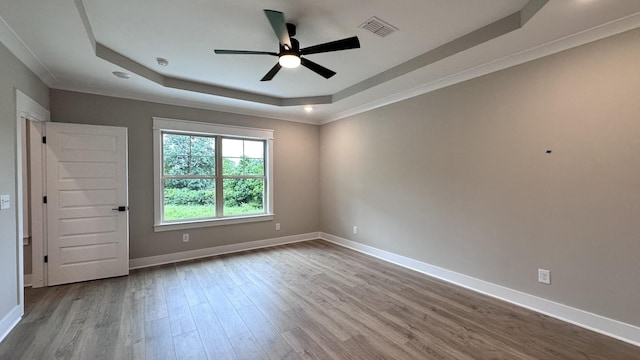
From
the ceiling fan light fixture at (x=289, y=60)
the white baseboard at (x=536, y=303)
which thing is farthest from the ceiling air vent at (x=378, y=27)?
the white baseboard at (x=536, y=303)

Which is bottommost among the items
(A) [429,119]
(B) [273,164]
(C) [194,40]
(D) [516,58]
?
(B) [273,164]

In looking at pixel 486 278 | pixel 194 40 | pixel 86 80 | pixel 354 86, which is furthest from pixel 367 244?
Result: pixel 86 80

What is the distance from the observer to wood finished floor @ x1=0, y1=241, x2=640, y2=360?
2056 millimetres

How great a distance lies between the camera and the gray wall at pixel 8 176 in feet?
7.48

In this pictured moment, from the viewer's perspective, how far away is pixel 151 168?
410 centimetres

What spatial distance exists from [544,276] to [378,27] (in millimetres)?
2907

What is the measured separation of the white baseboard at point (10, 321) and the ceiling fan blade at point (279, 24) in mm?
3351

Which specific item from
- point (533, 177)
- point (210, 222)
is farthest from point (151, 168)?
point (533, 177)

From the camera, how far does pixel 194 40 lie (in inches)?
106

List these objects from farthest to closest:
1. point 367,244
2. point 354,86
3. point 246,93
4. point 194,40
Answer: point 367,244 < point 246,93 < point 354,86 < point 194,40

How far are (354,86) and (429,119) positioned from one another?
1206mm

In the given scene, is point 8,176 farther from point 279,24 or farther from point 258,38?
point 279,24

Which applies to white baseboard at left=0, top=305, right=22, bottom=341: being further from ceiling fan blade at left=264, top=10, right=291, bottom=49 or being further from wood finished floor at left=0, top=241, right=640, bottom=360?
ceiling fan blade at left=264, top=10, right=291, bottom=49

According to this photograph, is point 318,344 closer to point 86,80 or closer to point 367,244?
point 367,244
